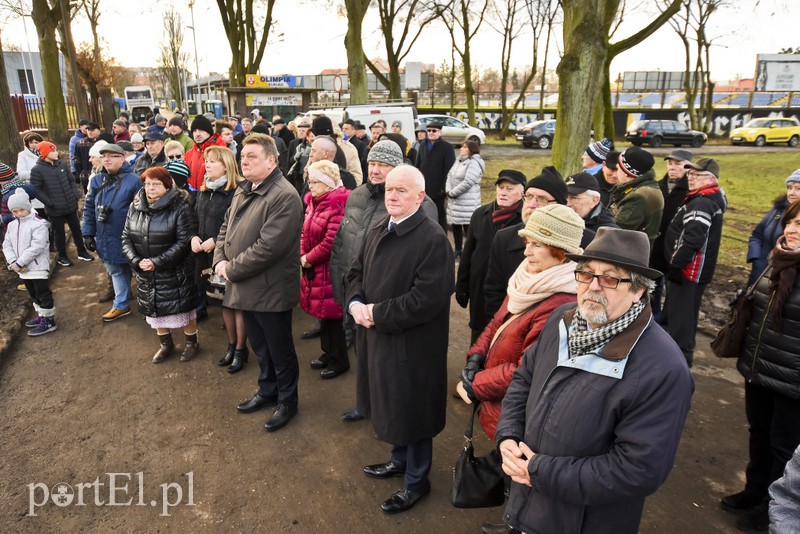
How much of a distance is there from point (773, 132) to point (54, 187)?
109 feet

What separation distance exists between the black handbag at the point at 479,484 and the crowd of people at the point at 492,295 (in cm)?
19

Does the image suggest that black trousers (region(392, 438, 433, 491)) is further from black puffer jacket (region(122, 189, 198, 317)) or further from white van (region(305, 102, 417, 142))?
white van (region(305, 102, 417, 142))

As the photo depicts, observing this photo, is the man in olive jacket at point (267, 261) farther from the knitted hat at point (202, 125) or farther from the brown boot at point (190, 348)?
the knitted hat at point (202, 125)

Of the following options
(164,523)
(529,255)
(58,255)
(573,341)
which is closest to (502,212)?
(529,255)

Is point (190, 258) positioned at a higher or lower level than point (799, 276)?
lower

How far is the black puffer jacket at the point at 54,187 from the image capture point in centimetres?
721

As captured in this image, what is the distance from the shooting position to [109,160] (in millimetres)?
5570

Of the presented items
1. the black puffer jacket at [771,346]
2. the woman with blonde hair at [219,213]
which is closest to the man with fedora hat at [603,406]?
the black puffer jacket at [771,346]

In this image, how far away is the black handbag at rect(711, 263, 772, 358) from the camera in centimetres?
305

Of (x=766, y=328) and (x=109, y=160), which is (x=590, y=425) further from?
(x=109, y=160)

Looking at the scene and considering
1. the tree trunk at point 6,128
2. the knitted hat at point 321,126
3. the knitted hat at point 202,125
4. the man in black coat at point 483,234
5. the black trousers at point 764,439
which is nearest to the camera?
the black trousers at point 764,439

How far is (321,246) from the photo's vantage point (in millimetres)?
4387

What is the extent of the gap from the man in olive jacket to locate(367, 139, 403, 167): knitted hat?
712 millimetres

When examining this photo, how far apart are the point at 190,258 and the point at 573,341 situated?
4.18 m
